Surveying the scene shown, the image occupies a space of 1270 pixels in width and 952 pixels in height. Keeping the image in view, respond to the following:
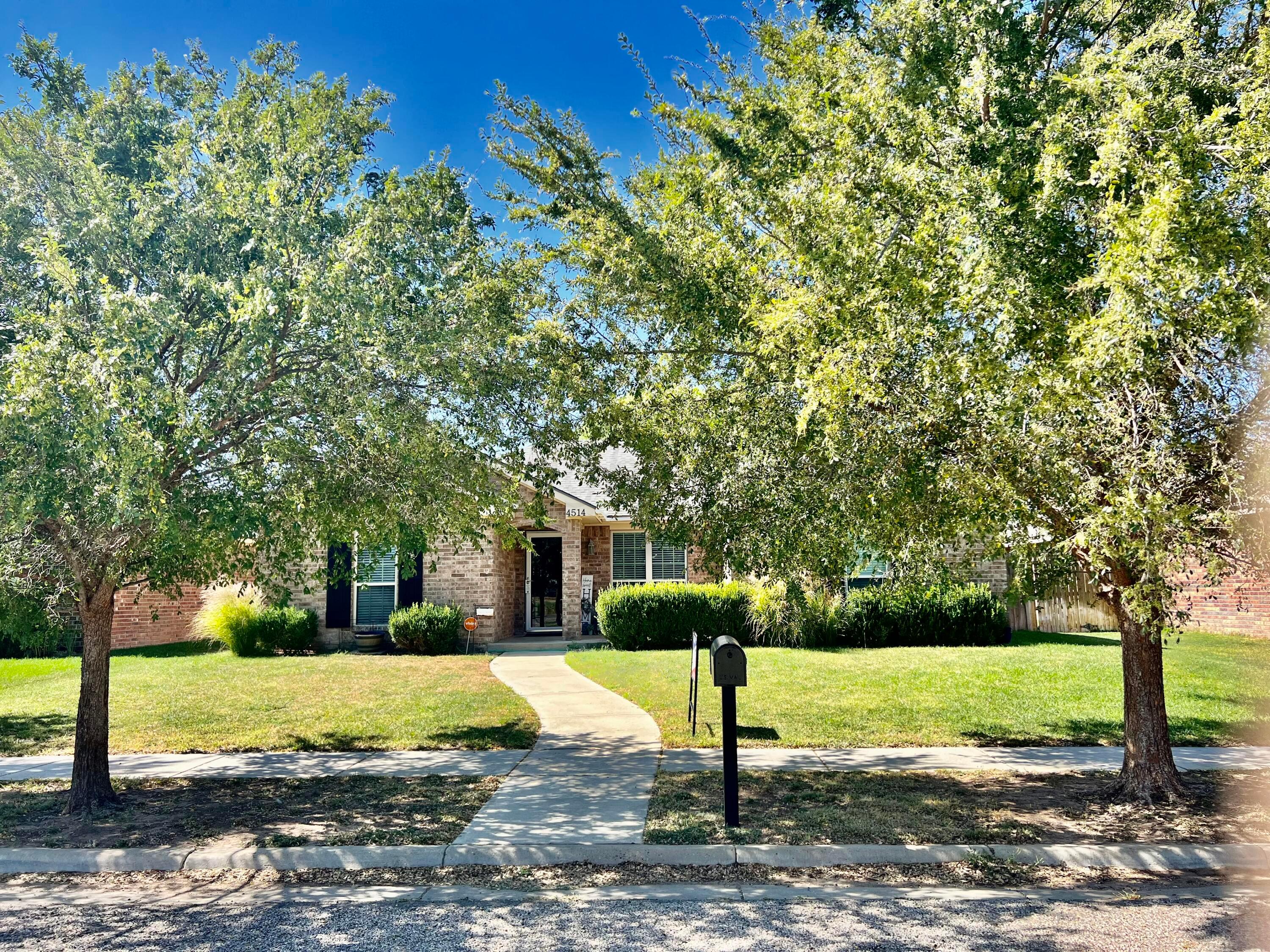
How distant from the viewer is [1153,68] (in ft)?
19.0

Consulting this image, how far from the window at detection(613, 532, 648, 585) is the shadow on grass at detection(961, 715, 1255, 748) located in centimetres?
1170

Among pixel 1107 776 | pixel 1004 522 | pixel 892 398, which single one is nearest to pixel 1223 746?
pixel 1107 776

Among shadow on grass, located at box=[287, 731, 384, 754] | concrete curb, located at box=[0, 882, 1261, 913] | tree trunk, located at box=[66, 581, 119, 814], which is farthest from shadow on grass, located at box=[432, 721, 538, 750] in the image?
concrete curb, located at box=[0, 882, 1261, 913]

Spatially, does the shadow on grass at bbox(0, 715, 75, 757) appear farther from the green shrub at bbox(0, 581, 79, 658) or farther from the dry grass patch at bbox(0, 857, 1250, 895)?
the dry grass patch at bbox(0, 857, 1250, 895)

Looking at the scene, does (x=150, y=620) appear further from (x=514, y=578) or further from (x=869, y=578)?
(x=869, y=578)

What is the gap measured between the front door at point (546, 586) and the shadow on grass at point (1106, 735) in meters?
13.6

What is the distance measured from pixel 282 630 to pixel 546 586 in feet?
21.3

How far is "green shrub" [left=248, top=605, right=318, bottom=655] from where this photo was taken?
712 inches

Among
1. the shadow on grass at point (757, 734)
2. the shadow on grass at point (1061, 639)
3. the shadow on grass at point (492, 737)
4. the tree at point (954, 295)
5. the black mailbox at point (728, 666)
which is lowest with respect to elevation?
the shadow on grass at point (492, 737)

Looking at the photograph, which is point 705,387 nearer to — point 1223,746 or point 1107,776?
point 1107,776

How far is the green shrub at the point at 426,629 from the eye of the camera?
18.0m

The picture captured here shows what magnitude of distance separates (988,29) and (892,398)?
2.82 meters

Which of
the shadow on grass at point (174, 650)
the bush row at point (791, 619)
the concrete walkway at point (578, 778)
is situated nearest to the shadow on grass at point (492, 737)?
the concrete walkway at point (578, 778)

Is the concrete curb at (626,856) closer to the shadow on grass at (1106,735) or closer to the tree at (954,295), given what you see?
the tree at (954,295)
